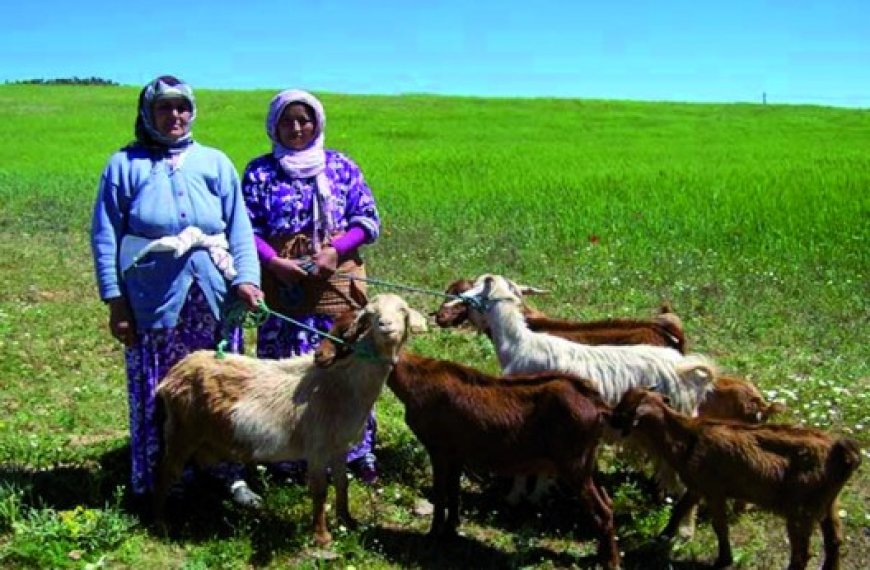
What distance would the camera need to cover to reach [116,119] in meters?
39.6

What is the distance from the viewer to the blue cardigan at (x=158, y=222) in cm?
502

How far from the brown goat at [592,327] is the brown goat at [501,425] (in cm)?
90

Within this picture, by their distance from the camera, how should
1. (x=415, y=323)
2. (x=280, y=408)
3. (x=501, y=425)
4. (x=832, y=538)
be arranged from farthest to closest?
(x=280, y=408) < (x=501, y=425) < (x=415, y=323) < (x=832, y=538)

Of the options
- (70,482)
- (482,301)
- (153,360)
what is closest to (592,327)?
(482,301)

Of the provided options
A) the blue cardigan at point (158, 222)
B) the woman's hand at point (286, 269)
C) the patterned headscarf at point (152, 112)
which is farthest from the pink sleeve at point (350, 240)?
the patterned headscarf at point (152, 112)

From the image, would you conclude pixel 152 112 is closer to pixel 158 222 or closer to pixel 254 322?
pixel 158 222

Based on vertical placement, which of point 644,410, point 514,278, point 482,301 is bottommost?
point 514,278

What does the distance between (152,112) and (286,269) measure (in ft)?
3.99

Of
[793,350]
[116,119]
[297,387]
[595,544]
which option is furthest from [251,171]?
[116,119]

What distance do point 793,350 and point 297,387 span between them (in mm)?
5826

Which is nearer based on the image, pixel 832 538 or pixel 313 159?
pixel 832 538

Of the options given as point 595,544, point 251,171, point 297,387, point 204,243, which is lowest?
point 595,544

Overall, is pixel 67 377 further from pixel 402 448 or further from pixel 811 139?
pixel 811 139

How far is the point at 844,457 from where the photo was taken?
4.45m
